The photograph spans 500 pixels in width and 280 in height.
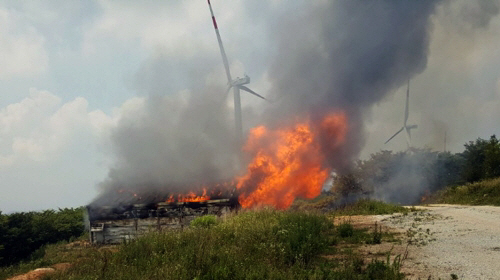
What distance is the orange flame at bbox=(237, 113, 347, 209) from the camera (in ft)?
97.9

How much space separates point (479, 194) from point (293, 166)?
15874 mm

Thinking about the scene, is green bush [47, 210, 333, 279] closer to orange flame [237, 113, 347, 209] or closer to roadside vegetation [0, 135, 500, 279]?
roadside vegetation [0, 135, 500, 279]

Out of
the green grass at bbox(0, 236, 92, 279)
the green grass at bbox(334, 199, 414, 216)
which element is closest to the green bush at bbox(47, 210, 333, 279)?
the green grass at bbox(0, 236, 92, 279)

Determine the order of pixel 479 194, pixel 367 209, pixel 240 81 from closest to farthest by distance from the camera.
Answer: pixel 367 209 → pixel 479 194 → pixel 240 81

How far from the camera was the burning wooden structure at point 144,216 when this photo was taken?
26.3 meters

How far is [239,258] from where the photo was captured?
9.28 meters

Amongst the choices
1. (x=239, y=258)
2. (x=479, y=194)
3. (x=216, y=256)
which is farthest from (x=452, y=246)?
(x=479, y=194)

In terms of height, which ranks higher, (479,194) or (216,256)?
(216,256)

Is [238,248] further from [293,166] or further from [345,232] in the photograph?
[293,166]

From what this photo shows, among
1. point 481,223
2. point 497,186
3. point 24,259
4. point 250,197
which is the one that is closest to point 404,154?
point 497,186

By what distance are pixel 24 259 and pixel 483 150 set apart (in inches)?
1836

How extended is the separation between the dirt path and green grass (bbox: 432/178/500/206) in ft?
33.7

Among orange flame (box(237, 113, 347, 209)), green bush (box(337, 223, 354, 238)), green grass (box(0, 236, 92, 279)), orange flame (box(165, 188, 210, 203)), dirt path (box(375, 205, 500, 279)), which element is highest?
orange flame (box(237, 113, 347, 209))

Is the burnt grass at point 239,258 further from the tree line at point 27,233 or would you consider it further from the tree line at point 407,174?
the tree line at point 407,174
